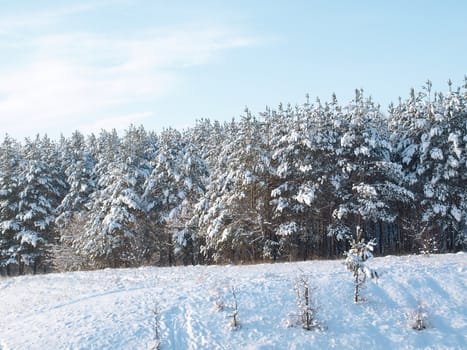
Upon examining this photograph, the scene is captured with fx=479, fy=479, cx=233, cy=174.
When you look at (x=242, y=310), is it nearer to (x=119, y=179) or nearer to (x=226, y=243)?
(x=226, y=243)

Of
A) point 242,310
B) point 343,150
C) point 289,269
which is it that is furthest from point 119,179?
point 242,310

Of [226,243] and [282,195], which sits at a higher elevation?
[282,195]

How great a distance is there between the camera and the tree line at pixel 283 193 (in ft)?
91.7

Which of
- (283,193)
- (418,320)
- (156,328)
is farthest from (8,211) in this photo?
(418,320)

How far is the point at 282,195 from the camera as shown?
94.4ft

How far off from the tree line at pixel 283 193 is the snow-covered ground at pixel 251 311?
10767mm

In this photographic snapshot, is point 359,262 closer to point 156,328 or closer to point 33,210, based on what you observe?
point 156,328

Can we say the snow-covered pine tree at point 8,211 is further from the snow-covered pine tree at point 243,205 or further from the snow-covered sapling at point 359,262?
the snow-covered sapling at point 359,262

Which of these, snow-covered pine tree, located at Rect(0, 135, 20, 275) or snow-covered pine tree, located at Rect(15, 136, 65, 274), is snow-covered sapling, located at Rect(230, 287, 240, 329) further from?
snow-covered pine tree, located at Rect(0, 135, 20, 275)

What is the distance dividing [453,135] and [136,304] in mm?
22139

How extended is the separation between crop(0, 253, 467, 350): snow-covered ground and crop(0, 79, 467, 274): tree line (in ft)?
35.3

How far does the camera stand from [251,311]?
12.9 m

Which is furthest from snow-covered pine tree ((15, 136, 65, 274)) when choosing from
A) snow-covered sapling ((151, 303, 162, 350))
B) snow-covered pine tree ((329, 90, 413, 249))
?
snow-covered sapling ((151, 303, 162, 350))

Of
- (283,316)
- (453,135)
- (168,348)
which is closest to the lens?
(168,348)
